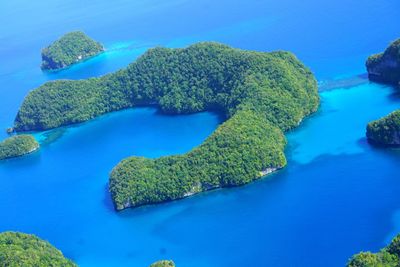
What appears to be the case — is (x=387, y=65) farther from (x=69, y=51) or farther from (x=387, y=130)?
(x=69, y=51)

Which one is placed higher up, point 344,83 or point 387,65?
point 387,65

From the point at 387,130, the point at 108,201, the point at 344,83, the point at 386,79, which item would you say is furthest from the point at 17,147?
the point at 386,79

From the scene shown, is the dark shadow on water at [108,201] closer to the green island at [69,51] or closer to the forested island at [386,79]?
the forested island at [386,79]

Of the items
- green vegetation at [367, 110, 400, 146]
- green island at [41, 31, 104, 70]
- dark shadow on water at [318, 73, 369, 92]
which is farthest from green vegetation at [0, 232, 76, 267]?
green island at [41, 31, 104, 70]

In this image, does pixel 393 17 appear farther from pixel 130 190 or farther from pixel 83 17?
pixel 83 17

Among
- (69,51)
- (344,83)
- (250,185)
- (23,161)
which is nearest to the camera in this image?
(250,185)

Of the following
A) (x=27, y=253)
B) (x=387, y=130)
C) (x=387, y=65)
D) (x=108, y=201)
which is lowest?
(x=108, y=201)

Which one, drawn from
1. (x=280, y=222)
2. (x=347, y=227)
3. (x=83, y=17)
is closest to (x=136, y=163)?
(x=280, y=222)

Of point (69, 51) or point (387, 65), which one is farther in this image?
point (69, 51)

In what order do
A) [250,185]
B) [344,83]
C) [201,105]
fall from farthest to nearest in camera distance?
1. [201,105]
2. [344,83]
3. [250,185]
